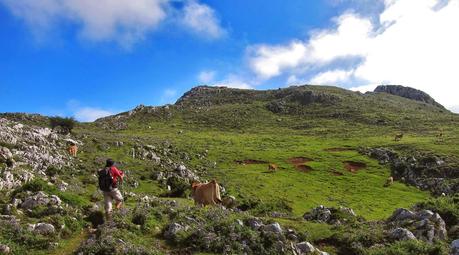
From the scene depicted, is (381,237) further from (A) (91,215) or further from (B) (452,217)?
(A) (91,215)

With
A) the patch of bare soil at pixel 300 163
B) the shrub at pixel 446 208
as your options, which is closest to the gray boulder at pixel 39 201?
the shrub at pixel 446 208

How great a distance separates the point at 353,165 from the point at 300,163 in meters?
7.81

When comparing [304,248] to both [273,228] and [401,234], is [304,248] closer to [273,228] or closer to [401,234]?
[273,228]

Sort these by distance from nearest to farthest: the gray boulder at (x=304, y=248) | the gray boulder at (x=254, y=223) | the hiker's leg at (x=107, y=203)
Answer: the gray boulder at (x=304, y=248) → the gray boulder at (x=254, y=223) → the hiker's leg at (x=107, y=203)

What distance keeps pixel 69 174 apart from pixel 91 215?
20.3 m

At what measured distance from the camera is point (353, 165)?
71938 mm

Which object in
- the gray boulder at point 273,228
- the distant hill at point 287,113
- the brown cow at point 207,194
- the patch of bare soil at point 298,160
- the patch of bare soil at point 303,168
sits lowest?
the gray boulder at point 273,228

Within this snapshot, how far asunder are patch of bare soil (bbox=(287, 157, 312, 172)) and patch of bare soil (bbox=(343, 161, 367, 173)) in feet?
18.0

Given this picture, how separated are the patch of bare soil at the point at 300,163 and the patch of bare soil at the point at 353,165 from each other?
5486mm

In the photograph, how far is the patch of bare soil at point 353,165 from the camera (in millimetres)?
69044

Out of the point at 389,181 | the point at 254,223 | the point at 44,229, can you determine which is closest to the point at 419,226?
the point at 254,223

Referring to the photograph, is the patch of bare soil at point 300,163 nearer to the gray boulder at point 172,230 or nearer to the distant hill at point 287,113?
the gray boulder at point 172,230

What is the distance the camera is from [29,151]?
37562 millimetres

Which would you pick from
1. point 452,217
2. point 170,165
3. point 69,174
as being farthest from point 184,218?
point 170,165
